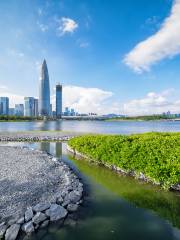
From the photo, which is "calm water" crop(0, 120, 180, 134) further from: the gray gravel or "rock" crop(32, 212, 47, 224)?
"rock" crop(32, 212, 47, 224)

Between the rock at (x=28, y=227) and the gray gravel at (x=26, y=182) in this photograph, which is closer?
the rock at (x=28, y=227)

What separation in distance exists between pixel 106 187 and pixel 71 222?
392 cm

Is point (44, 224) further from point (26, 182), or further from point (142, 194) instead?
point (142, 194)

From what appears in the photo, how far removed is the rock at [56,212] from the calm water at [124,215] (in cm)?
41

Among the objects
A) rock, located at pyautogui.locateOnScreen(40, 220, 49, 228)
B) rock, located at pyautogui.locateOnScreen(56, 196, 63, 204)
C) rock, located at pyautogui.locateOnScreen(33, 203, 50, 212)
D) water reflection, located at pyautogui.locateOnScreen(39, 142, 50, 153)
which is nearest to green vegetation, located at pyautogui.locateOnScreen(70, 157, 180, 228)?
rock, located at pyautogui.locateOnScreen(56, 196, 63, 204)

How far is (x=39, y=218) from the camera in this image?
→ 22.4 ft

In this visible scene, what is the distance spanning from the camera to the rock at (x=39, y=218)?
673 cm

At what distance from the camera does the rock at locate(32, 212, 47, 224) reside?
673 centimetres

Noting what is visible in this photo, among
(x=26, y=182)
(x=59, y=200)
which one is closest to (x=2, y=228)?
(x=59, y=200)

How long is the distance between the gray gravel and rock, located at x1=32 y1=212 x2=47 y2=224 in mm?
761

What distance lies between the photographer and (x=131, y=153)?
1170cm

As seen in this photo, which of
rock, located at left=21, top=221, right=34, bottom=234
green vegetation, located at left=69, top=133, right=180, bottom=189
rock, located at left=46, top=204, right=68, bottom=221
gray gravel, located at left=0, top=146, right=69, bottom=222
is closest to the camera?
rock, located at left=21, top=221, right=34, bottom=234

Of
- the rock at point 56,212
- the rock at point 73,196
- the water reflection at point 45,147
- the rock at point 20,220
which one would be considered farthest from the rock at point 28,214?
the water reflection at point 45,147

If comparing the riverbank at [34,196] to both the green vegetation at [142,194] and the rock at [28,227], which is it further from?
the green vegetation at [142,194]
